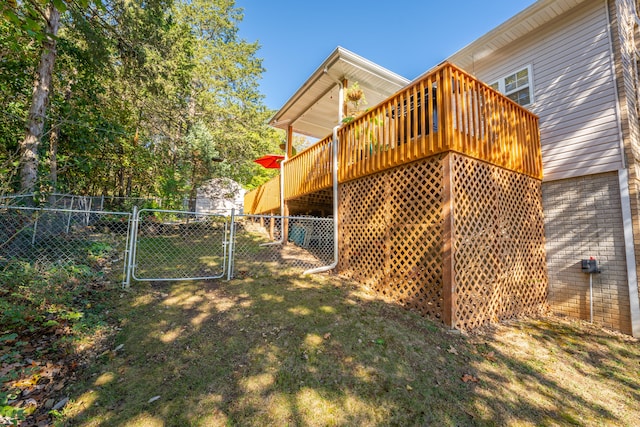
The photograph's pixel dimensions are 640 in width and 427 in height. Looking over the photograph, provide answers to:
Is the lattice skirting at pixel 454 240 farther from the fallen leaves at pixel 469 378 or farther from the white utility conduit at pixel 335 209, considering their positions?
the fallen leaves at pixel 469 378

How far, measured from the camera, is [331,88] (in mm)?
7508

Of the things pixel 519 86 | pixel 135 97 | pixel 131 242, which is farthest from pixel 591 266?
pixel 135 97

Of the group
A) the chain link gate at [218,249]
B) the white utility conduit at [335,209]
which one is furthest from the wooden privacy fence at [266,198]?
the white utility conduit at [335,209]

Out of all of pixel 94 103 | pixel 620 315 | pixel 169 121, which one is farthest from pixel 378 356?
pixel 169 121

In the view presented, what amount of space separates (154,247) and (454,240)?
25.5 feet

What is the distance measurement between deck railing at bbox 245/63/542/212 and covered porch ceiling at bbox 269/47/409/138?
1.71m

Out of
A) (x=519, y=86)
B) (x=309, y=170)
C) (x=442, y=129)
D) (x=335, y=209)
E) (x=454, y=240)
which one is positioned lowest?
(x=454, y=240)

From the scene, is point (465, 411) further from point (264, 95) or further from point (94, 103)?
point (264, 95)

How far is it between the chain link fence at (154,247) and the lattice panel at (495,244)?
9.60 feet

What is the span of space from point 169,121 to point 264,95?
786 centimetres

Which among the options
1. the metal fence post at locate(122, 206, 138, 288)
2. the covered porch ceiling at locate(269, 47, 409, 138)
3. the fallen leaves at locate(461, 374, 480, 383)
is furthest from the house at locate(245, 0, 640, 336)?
the metal fence post at locate(122, 206, 138, 288)

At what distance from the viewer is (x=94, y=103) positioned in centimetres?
866

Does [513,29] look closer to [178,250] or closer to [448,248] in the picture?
[448,248]

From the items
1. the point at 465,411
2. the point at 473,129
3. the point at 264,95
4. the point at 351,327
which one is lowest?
the point at 465,411
